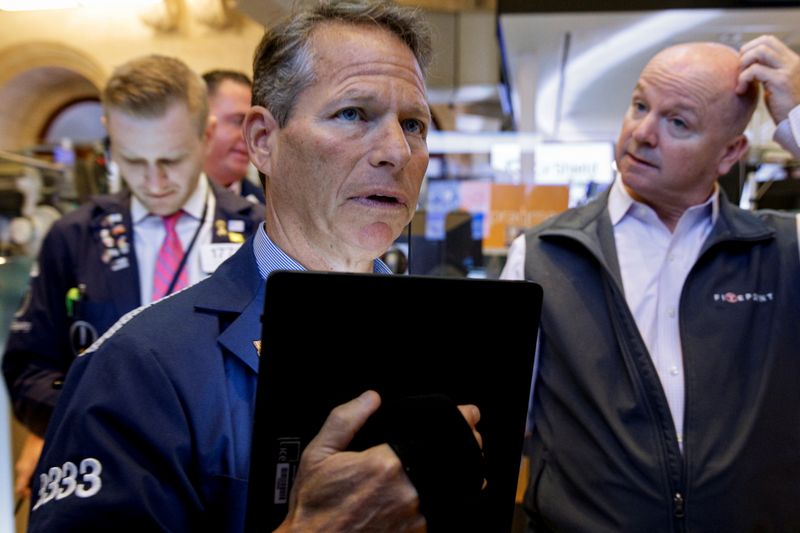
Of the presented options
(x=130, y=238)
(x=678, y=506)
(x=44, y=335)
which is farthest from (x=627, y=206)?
(x=44, y=335)

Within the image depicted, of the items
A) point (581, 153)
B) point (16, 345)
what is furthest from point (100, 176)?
point (581, 153)

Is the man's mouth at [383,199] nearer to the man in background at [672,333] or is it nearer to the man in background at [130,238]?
the man in background at [672,333]

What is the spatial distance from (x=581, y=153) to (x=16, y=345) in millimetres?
1877

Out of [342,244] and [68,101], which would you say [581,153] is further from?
[68,101]

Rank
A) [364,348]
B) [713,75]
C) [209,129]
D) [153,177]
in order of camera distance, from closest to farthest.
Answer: [364,348]
[713,75]
[153,177]
[209,129]

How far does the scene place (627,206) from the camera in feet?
6.26

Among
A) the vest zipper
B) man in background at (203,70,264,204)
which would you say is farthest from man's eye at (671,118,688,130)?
man in background at (203,70,264,204)

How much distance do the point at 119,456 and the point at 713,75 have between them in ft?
5.12

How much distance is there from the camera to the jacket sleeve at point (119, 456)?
0.93 metres

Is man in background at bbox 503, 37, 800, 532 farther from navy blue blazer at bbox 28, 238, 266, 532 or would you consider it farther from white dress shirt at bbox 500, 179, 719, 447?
navy blue blazer at bbox 28, 238, 266, 532

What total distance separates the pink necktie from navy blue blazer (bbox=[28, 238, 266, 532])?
975 mm

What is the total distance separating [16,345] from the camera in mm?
2117

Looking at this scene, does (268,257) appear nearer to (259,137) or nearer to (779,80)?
(259,137)

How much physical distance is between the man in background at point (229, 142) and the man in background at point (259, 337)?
1.50 meters
